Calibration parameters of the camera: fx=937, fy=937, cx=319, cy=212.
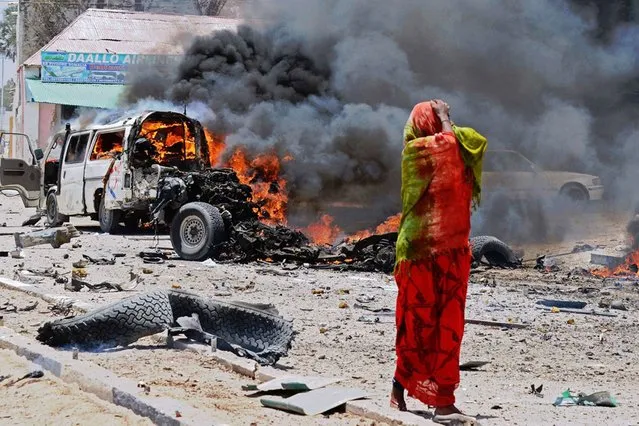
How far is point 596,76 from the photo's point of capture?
19438 millimetres

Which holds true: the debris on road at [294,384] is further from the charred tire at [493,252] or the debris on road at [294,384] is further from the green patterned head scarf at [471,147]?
the charred tire at [493,252]

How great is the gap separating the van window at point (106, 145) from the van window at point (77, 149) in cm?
34

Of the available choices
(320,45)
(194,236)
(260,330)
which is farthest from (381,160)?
(260,330)

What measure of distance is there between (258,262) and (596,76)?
10.1 m

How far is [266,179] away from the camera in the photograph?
1655 cm

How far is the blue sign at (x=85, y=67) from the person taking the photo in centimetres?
3531

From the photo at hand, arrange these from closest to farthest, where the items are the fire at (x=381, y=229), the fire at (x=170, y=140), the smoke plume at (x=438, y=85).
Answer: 1. the fire at (x=381, y=229)
2. the fire at (x=170, y=140)
3. the smoke plume at (x=438, y=85)

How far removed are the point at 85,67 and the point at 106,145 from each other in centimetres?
1951

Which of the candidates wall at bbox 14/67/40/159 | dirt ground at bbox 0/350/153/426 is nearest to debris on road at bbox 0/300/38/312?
dirt ground at bbox 0/350/153/426

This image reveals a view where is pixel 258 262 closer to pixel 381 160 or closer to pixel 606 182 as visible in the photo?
pixel 381 160

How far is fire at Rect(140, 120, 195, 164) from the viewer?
16.1 metres

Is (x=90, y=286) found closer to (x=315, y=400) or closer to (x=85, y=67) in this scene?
(x=315, y=400)

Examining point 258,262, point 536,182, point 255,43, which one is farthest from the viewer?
point 255,43

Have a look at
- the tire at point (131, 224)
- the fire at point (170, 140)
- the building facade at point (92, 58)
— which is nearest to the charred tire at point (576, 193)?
the fire at point (170, 140)
